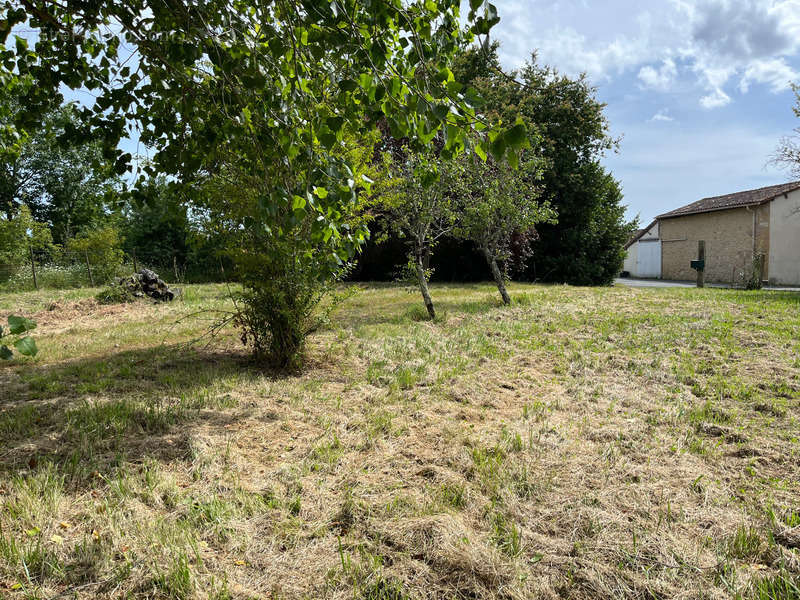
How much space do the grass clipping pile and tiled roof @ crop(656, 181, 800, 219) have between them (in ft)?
85.5

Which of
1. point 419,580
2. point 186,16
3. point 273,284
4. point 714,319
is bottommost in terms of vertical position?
point 419,580

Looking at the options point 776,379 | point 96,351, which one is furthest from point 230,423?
point 776,379

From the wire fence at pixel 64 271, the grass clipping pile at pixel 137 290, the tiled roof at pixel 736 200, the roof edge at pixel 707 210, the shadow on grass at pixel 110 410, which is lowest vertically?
the shadow on grass at pixel 110 410

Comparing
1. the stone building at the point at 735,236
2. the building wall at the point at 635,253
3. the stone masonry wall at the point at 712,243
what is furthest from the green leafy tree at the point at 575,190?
the building wall at the point at 635,253

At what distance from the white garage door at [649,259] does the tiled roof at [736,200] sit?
2072 millimetres

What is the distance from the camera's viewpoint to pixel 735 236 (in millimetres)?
22641

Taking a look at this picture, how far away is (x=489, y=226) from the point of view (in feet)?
31.4

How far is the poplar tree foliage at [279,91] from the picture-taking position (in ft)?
6.86

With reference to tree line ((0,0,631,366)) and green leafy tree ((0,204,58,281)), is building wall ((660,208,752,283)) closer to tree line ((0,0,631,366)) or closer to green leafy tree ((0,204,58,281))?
tree line ((0,0,631,366))

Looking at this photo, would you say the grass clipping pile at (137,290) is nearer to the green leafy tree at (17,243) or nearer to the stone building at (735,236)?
the green leafy tree at (17,243)

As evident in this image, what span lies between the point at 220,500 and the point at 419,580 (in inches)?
46.4

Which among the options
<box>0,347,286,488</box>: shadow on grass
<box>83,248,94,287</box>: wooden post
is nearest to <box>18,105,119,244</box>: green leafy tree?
<box>83,248,94,287</box>: wooden post

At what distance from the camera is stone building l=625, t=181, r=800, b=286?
21.2m

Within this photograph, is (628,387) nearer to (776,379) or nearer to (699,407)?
(699,407)
